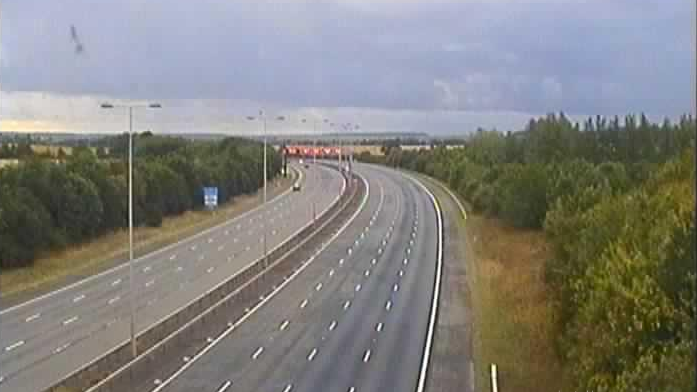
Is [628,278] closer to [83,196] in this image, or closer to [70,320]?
[70,320]

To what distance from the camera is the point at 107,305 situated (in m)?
66.5

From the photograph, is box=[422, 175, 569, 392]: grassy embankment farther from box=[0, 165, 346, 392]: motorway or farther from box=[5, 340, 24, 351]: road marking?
box=[5, 340, 24, 351]: road marking

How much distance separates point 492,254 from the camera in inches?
3637

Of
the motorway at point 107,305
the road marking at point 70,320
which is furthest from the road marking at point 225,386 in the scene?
the road marking at point 70,320

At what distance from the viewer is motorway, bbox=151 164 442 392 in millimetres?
46469

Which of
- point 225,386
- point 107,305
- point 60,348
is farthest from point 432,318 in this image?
point 225,386

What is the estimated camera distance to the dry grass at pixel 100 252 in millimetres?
77875

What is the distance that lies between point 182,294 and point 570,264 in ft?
81.5

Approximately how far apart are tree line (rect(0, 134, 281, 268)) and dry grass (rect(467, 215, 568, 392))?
3037 cm

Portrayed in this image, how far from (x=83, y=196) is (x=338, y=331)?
4233cm

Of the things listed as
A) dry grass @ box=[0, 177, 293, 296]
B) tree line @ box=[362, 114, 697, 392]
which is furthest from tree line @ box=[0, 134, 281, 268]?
tree line @ box=[362, 114, 697, 392]

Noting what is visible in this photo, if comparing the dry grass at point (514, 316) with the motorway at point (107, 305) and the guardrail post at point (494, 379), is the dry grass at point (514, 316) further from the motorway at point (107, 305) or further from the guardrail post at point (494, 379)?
the motorway at point (107, 305)

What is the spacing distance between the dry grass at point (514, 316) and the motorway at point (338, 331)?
111 inches

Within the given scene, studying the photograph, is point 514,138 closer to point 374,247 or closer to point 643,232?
point 374,247
